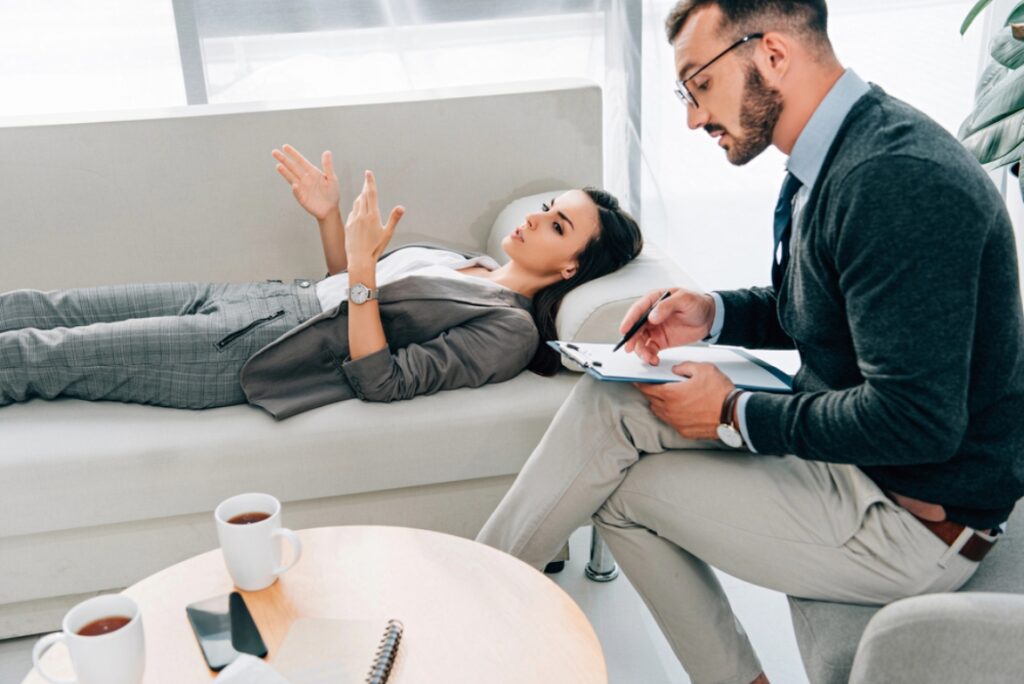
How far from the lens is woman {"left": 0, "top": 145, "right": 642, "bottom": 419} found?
1.87 metres

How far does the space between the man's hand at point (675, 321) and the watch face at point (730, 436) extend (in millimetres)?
278

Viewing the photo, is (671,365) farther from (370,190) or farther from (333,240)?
(333,240)

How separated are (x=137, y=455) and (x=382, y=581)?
734 mm

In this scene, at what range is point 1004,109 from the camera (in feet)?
7.16

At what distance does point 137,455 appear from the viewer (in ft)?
5.69

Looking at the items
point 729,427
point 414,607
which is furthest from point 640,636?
point 414,607

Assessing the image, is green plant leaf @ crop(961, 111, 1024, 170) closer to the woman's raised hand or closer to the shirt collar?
the shirt collar

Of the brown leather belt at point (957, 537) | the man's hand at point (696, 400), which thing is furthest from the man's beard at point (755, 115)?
the brown leather belt at point (957, 537)

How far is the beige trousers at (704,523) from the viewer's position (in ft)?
4.10

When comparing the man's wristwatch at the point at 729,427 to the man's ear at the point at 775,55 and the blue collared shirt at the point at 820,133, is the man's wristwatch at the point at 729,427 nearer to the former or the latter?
the blue collared shirt at the point at 820,133

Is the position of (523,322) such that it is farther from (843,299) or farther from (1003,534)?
(1003,534)

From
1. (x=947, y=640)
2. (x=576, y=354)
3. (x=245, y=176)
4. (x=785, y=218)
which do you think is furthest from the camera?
(x=245, y=176)

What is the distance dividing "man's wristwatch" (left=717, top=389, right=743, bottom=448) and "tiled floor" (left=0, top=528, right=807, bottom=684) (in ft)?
1.87

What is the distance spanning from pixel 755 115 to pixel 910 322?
36cm
